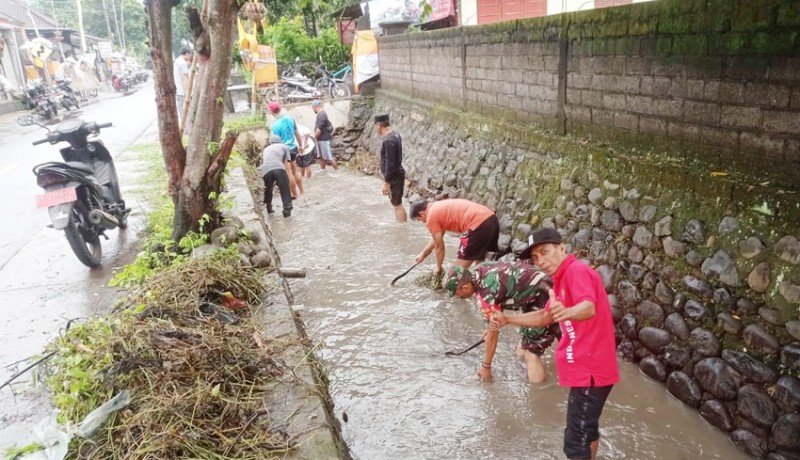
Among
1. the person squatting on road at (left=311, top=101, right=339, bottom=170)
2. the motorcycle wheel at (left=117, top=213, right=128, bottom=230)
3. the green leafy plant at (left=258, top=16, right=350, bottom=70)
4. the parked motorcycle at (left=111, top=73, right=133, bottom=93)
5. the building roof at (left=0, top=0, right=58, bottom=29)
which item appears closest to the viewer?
the motorcycle wheel at (left=117, top=213, right=128, bottom=230)

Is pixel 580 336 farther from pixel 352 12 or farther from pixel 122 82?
pixel 122 82

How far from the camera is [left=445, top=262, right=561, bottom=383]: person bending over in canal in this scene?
3928mm

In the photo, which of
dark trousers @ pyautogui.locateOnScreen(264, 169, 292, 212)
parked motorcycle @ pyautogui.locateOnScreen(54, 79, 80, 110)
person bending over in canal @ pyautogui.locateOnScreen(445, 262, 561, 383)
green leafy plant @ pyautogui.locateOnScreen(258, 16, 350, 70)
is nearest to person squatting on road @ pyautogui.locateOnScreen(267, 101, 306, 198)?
dark trousers @ pyautogui.locateOnScreen(264, 169, 292, 212)

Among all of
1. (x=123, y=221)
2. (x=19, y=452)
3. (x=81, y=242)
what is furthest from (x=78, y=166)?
(x=19, y=452)

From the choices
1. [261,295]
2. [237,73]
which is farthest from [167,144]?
[237,73]

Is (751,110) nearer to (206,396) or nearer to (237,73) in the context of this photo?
(206,396)

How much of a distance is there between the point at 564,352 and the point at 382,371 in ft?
6.54

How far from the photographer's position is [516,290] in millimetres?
4012

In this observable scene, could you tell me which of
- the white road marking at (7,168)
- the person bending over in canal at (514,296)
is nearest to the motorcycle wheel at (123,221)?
the person bending over in canal at (514,296)

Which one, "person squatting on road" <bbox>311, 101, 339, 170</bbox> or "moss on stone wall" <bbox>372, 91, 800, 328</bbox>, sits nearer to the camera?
"moss on stone wall" <bbox>372, 91, 800, 328</bbox>

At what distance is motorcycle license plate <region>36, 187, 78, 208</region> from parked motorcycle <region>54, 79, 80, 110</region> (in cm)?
1935

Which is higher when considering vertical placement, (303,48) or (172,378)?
(303,48)

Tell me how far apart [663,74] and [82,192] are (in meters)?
6.16

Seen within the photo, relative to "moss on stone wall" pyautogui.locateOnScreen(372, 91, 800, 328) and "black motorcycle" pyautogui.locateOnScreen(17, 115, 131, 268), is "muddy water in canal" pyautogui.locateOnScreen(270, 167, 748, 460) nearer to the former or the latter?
"moss on stone wall" pyautogui.locateOnScreen(372, 91, 800, 328)
